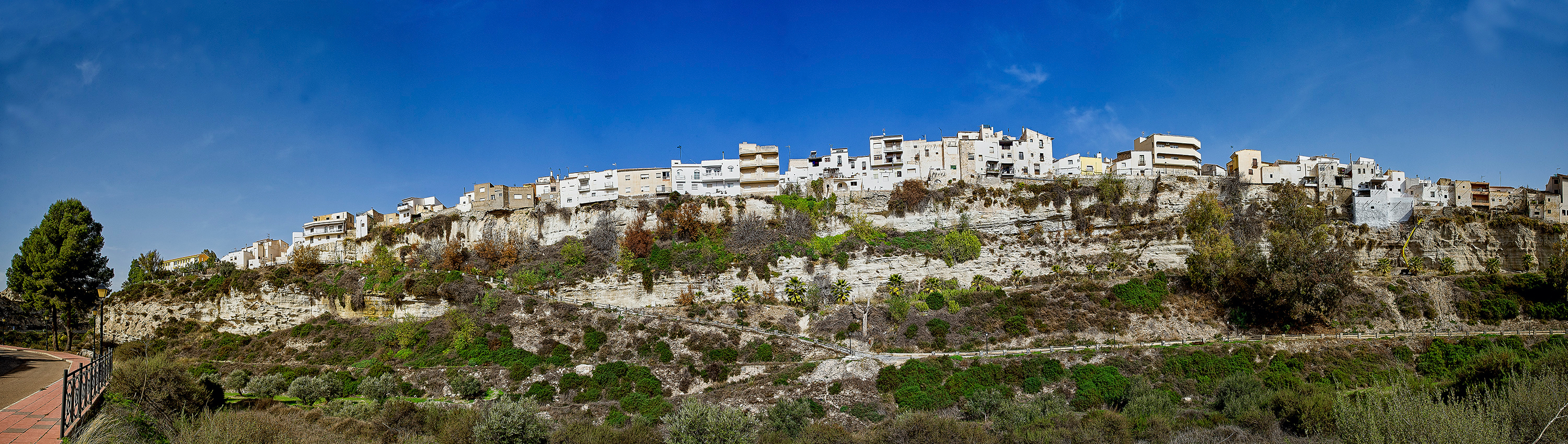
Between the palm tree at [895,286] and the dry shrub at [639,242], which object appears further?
the dry shrub at [639,242]

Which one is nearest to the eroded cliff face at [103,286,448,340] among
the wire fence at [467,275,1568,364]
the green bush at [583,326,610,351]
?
the green bush at [583,326,610,351]

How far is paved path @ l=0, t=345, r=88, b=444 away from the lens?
11016mm

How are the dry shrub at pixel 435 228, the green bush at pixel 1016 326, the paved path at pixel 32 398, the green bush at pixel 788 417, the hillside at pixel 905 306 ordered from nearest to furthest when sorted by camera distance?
the paved path at pixel 32 398 → the green bush at pixel 788 417 → the hillside at pixel 905 306 → the green bush at pixel 1016 326 → the dry shrub at pixel 435 228

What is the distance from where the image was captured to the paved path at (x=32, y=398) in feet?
36.1

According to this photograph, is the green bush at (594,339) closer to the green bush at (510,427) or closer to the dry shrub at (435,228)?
the green bush at (510,427)

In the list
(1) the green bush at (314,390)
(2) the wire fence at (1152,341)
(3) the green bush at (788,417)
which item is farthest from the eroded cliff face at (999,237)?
(3) the green bush at (788,417)

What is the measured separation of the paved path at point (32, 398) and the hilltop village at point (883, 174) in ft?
123

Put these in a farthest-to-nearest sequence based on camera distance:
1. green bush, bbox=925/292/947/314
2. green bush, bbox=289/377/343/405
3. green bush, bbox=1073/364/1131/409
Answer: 1. green bush, bbox=925/292/947/314
2. green bush, bbox=289/377/343/405
3. green bush, bbox=1073/364/1131/409

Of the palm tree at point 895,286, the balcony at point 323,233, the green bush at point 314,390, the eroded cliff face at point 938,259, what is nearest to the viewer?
the green bush at point 314,390

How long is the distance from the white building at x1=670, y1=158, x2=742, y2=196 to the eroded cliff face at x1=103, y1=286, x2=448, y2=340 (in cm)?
2219

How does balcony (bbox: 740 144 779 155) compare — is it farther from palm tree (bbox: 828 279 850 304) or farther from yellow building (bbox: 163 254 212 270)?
yellow building (bbox: 163 254 212 270)

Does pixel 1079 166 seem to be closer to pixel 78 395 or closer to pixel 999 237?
pixel 999 237

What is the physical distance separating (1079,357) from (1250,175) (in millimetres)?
35930

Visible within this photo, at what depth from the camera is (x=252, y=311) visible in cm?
4528
